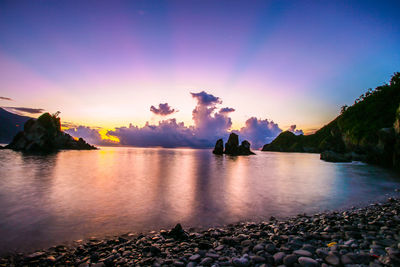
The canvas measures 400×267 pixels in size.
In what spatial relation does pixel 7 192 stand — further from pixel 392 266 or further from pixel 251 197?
pixel 392 266

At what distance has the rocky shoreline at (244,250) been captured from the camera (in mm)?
4879

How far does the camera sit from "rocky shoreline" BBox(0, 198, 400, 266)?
4879mm

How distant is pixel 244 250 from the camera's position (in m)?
5.80

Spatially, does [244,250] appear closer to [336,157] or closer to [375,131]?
[375,131]

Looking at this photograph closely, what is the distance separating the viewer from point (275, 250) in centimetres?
561

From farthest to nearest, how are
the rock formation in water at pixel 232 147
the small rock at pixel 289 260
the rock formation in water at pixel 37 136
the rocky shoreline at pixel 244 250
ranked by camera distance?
the rock formation in water at pixel 232 147
the rock formation in water at pixel 37 136
the rocky shoreline at pixel 244 250
the small rock at pixel 289 260

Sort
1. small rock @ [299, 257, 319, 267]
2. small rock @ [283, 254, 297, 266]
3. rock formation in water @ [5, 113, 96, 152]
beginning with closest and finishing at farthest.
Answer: small rock @ [299, 257, 319, 267]
small rock @ [283, 254, 297, 266]
rock formation in water @ [5, 113, 96, 152]

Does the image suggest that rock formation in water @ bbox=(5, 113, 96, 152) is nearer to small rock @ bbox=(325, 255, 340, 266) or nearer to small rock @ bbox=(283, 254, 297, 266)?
small rock @ bbox=(283, 254, 297, 266)

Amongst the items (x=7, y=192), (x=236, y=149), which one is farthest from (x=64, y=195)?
(x=236, y=149)

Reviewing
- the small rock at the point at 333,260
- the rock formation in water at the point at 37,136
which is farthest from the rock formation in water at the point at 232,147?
the small rock at the point at 333,260

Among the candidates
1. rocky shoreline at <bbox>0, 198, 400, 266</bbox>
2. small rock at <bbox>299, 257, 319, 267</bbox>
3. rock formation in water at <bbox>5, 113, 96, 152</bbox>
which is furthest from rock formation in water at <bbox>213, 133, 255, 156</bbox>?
small rock at <bbox>299, 257, 319, 267</bbox>

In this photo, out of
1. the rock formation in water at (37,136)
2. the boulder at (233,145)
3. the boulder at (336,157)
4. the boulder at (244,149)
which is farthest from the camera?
the boulder at (244,149)

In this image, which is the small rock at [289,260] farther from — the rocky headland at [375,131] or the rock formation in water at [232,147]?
the rock formation in water at [232,147]

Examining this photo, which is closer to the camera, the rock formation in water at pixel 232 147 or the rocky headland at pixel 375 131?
the rocky headland at pixel 375 131
